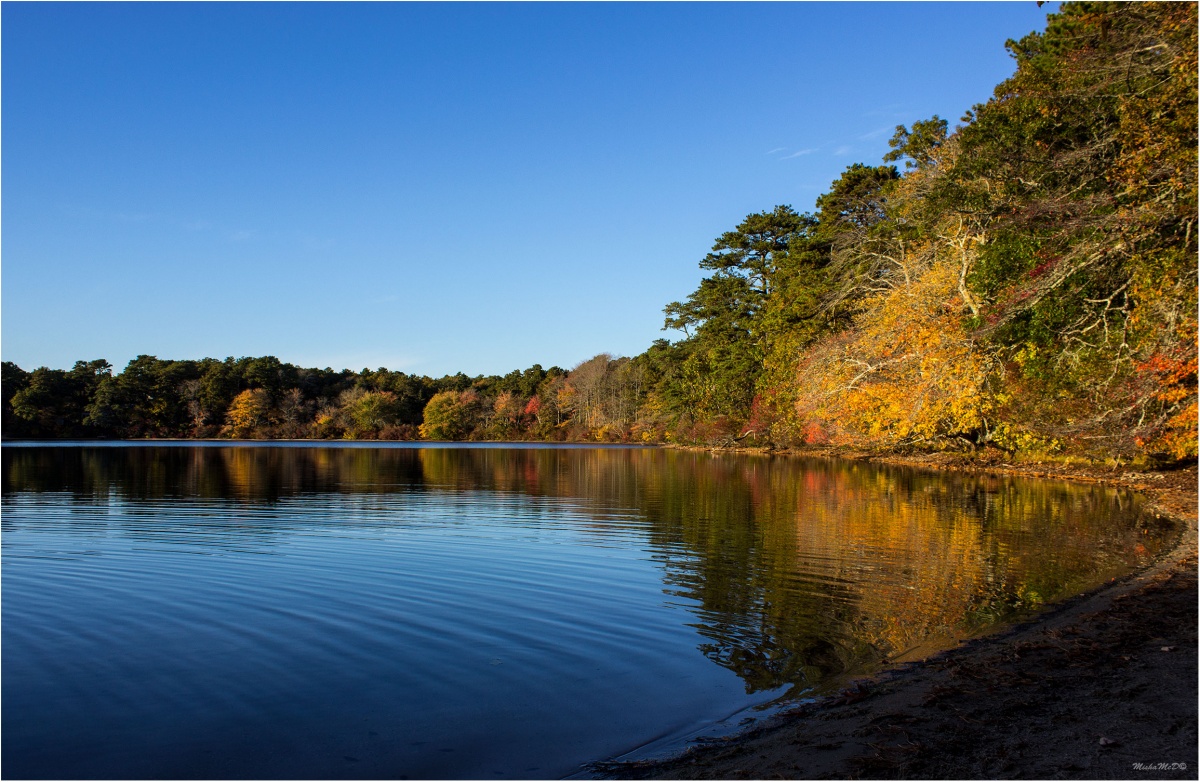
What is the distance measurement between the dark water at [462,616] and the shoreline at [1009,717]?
67 centimetres

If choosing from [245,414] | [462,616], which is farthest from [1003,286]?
[245,414]

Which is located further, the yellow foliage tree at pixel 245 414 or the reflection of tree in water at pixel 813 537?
the yellow foliage tree at pixel 245 414

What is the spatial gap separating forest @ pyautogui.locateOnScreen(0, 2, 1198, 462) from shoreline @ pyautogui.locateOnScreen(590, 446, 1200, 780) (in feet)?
32.1

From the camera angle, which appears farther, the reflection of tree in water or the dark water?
the reflection of tree in water

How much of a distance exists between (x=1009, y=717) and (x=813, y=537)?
1017 centimetres

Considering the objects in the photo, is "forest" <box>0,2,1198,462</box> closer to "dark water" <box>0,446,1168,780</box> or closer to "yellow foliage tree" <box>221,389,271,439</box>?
"dark water" <box>0,446,1168,780</box>

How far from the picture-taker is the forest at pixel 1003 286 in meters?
14.9

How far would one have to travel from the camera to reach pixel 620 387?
295ft

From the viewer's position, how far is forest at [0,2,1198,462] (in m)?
14.9

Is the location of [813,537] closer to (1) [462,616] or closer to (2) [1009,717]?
(1) [462,616]

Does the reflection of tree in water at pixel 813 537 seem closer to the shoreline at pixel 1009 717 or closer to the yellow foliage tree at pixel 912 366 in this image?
the shoreline at pixel 1009 717

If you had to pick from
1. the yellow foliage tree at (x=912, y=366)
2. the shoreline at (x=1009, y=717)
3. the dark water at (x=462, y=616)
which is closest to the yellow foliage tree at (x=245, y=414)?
the dark water at (x=462, y=616)

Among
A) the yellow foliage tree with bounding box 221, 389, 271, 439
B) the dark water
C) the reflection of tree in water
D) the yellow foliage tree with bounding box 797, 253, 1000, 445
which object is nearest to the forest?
the yellow foliage tree with bounding box 797, 253, 1000, 445

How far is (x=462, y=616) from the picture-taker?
30.8 feet
